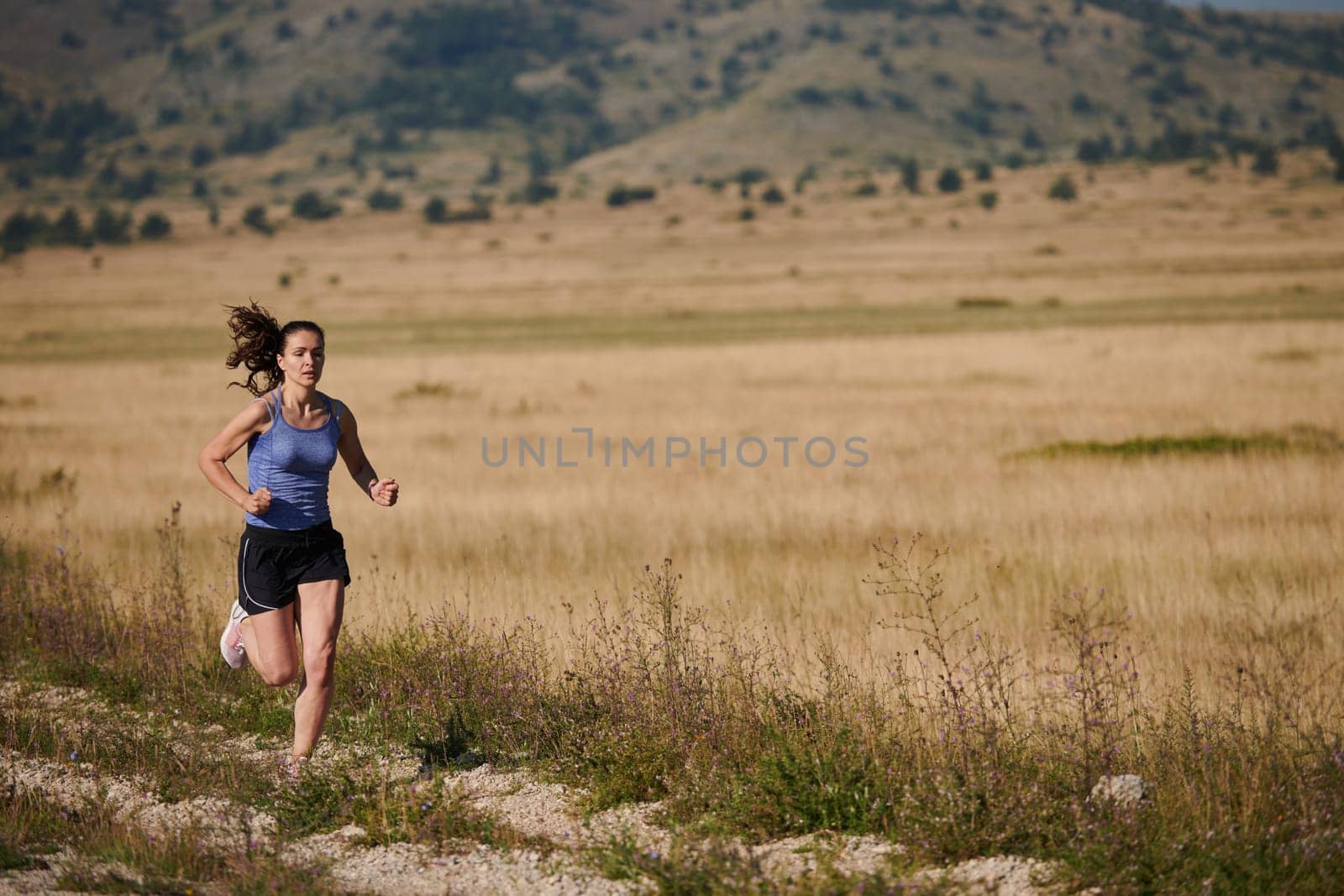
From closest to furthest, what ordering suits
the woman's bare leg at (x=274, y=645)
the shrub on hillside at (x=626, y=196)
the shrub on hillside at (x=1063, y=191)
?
1. the woman's bare leg at (x=274, y=645)
2. the shrub on hillside at (x=1063, y=191)
3. the shrub on hillside at (x=626, y=196)

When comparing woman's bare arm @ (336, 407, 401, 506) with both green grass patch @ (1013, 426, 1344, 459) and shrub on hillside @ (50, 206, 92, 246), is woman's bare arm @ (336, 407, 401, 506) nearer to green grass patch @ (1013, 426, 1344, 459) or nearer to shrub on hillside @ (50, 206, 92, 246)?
green grass patch @ (1013, 426, 1344, 459)

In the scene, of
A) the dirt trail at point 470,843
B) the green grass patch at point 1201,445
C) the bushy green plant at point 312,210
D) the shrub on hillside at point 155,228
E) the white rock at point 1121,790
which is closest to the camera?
the dirt trail at point 470,843

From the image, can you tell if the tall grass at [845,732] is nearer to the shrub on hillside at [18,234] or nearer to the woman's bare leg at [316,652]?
the woman's bare leg at [316,652]

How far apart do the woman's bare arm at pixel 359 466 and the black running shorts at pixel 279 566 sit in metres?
0.36

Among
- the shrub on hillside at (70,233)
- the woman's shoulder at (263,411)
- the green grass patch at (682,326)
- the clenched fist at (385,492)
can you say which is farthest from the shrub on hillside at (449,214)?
the woman's shoulder at (263,411)

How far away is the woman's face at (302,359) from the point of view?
675 cm

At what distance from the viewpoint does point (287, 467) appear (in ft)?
22.2

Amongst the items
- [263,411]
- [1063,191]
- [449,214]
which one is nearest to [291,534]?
[263,411]

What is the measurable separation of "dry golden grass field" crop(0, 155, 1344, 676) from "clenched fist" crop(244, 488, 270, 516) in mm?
2385

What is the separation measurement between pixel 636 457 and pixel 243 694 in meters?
13.8

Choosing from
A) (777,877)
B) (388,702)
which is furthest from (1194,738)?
(388,702)

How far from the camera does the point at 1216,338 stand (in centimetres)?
3631

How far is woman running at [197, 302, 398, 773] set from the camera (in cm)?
673

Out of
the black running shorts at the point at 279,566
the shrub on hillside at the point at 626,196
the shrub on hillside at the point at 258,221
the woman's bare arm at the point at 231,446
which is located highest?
the shrub on hillside at the point at 258,221
